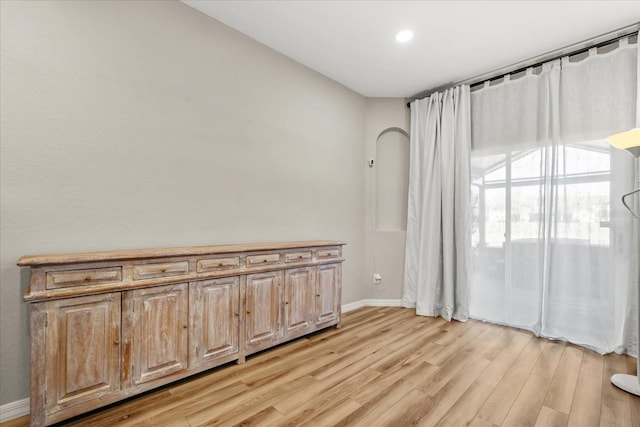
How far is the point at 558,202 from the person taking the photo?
10.1 ft

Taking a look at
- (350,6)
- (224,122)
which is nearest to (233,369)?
(224,122)

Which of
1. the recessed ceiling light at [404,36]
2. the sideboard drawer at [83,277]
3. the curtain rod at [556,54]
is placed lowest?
the sideboard drawer at [83,277]

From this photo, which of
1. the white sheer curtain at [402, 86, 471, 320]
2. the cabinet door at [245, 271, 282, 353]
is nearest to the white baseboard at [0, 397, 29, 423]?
the cabinet door at [245, 271, 282, 353]

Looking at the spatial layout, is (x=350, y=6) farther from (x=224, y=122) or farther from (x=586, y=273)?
(x=586, y=273)

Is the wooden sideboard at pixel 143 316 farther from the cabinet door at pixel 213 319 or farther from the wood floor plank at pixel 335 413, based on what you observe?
the wood floor plank at pixel 335 413

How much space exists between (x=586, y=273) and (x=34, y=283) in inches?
173

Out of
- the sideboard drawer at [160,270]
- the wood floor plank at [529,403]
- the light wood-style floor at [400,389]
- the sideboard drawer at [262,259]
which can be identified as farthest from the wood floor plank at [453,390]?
the sideboard drawer at [160,270]

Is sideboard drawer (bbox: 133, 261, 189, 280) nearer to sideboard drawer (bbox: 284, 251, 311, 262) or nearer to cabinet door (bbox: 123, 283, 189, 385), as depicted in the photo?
cabinet door (bbox: 123, 283, 189, 385)

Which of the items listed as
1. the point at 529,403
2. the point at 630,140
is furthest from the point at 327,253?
the point at 630,140

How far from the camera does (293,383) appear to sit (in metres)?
2.21

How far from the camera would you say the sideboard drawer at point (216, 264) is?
2275mm

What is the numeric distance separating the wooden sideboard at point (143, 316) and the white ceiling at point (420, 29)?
6.93 ft

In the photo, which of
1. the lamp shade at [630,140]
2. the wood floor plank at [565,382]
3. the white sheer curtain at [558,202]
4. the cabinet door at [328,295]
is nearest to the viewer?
the wood floor plank at [565,382]

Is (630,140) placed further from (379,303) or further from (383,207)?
(379,303)
